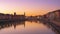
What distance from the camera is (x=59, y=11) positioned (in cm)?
3675

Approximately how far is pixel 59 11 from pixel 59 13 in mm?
444

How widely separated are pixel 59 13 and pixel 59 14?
34 cm

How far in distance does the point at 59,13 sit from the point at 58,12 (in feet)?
2.12

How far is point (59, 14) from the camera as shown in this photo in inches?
1433

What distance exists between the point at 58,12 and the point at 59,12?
0.66 m

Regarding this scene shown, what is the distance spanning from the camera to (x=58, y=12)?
37.2 meters

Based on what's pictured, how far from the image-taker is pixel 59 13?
36.7 m

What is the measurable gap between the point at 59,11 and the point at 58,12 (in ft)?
1.82

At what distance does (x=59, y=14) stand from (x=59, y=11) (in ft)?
2.43

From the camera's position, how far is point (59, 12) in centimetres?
3659
